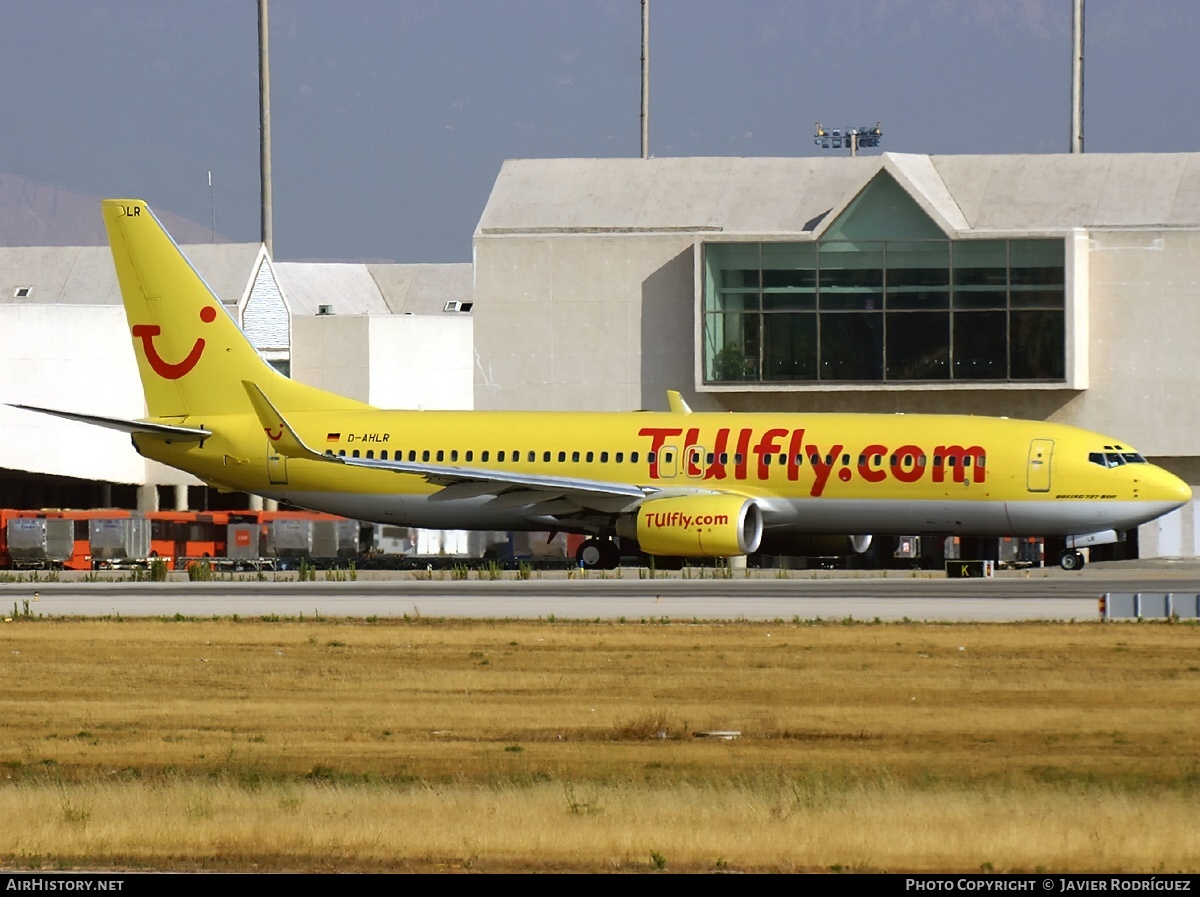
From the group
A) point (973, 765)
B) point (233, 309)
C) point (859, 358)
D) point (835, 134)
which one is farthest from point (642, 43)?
point (973, 765)

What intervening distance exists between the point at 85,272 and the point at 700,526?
4878 centimetres

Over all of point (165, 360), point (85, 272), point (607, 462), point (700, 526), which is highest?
point (85, 272)

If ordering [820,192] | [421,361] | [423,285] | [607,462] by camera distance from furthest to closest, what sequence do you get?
1. [423,285]
2. [421,361]
3. [820,192]
4. [607,462]

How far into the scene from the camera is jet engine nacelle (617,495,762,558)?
1715 inches

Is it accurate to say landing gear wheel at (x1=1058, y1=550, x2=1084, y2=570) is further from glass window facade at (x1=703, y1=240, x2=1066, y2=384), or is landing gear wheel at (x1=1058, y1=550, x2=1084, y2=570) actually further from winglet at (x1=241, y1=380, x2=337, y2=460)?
winglet at (x1=241, y1=380, x2=337, y2=460)

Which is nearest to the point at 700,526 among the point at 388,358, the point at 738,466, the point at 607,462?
the point at 738,466

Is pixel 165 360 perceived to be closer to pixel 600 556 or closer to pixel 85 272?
pixel 600 556

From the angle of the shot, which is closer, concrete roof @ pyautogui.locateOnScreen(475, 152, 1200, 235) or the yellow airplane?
the yellow airplane

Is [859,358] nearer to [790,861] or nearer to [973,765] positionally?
[973,765]

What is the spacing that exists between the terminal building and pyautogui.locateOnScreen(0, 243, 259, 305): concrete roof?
10.5m

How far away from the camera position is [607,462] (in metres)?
47.8

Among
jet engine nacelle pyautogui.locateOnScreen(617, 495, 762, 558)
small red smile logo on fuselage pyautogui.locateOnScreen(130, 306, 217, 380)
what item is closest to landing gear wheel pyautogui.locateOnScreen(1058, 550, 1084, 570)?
jet engine nacelle pyautogui.locateOnScreen(617, 495, 762, 558)

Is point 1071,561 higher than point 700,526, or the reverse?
point 700,526

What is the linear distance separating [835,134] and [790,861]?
12890 cm
